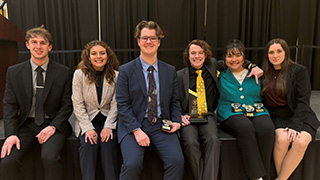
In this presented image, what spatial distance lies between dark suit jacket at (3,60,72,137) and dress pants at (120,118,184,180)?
616 mm

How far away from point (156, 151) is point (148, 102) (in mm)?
400

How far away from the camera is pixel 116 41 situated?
489 centimetres

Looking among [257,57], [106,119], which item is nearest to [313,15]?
[257,57]

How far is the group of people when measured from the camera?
2.03 metres

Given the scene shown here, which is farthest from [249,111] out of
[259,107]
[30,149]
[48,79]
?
[30,149]

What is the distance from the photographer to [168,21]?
4.91 meters

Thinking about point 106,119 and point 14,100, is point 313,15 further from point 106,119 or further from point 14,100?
point 14,100

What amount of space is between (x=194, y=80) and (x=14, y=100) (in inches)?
61.5

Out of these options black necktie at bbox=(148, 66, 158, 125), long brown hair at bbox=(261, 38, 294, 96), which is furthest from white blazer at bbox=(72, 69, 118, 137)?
long brown hair at bbox=(261, 38, 294, 96)

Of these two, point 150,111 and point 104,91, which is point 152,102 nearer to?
point 150,111

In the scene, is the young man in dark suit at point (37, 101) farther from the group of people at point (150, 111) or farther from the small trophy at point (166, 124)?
the small trophy at point (166, 124)

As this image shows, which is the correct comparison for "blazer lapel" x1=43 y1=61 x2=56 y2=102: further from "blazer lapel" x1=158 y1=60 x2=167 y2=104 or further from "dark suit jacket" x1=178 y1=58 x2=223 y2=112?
"dark suit jacket" x1=178 y1=58 x2=223 y2=112

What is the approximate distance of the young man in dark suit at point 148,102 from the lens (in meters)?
1.99

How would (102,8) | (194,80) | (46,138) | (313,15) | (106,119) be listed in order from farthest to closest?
(313,15) < (102,8) < (194,80) < (106,119) < (46,138)
